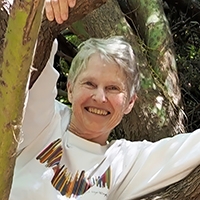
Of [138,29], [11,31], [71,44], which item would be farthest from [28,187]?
[71,44]

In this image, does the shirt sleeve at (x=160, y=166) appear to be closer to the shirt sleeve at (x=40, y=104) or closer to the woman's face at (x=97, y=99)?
the woman's face at (x=97, y=99)

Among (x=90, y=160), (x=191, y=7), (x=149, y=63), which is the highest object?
(x=90, y=160)

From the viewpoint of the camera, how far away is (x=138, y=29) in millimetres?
2732

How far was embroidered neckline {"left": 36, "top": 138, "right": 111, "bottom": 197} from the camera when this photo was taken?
1.58m

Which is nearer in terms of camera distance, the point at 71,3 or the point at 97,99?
the point at 71,3

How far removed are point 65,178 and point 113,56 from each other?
1.24 ft

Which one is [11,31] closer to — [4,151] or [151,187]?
[4,151]

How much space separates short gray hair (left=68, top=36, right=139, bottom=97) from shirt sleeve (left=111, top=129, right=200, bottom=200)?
0.21 meters

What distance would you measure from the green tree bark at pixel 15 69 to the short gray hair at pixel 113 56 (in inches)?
26.1

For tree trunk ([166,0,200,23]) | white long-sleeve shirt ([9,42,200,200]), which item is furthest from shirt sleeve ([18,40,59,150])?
tree trunk ([166,0,200,23])

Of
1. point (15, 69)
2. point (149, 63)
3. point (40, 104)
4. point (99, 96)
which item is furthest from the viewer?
point (149, 63)

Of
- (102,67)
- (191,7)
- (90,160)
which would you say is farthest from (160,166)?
(191,7)

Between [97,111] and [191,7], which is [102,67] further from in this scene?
[191,7]

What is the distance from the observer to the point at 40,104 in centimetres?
157
